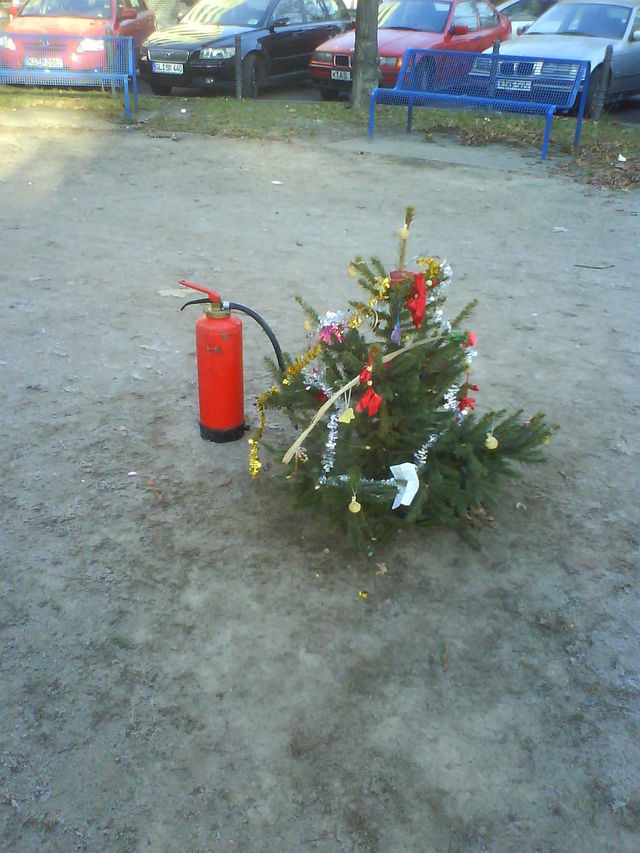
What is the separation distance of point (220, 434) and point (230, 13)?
12722 millimetres

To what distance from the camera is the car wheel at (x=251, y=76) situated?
44.6 feet

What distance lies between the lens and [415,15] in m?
13.4

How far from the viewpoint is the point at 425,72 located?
425 inches

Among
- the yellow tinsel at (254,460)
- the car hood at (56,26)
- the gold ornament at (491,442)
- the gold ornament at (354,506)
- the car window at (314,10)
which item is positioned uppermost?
the car window at (314,10)

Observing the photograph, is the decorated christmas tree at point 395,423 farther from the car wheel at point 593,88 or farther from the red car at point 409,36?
the car wheel at point 593,88

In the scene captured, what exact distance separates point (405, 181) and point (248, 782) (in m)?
7.64

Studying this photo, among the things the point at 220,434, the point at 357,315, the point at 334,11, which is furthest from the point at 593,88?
the point at 357,315

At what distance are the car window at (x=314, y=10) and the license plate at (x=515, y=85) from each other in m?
6.13

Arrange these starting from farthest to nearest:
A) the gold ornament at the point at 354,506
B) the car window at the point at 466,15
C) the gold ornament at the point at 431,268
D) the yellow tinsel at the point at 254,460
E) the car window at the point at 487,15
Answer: the car window at the point at 487,15, the car window at the point at 466,15, the yellow tinsel at the point at 254,460, the gold ornament at the point at 431,268, the gold ornament at the point at 354,506

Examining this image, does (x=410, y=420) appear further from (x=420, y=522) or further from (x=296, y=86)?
(x=296, y=86)

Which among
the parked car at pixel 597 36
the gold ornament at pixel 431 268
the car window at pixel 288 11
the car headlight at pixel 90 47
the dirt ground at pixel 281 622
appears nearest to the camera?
the dirt ground at pixel 281 622

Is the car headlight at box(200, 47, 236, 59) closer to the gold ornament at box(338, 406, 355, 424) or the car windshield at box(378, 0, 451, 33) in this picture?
the car windshield at box(378, 0, 451, 33)

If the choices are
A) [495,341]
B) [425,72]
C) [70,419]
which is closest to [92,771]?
[70,419]

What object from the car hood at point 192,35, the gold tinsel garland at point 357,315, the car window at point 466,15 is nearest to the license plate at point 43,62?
the car hood at point 192,35
